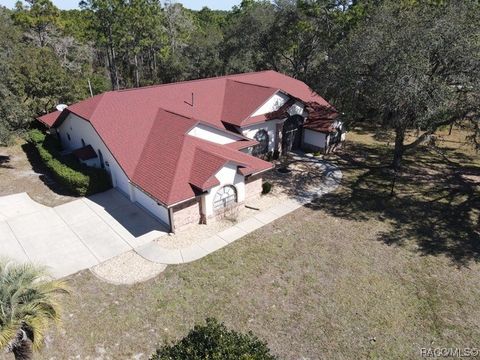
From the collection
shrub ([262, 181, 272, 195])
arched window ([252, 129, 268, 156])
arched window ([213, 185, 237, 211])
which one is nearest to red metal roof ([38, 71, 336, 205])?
arched window ([213, 185, 237, 211])

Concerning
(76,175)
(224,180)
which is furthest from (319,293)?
(76,175)

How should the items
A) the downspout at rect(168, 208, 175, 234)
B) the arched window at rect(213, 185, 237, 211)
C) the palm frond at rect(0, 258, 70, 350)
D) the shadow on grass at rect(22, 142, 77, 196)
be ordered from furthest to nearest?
1. the shadow on grass at rect(22, 142, 77, 196)
2. the arched window at rect(213, 185, 237, 211)
3. the downspout at rect(168, 208, 175, 234)
4. the palm frond at rect(0, 258, 70, 350)

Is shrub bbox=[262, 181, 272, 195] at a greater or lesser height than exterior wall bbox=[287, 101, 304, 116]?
lesser

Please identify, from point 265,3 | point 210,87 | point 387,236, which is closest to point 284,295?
point 387,236

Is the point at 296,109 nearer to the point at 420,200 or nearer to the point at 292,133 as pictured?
the point at 292,133

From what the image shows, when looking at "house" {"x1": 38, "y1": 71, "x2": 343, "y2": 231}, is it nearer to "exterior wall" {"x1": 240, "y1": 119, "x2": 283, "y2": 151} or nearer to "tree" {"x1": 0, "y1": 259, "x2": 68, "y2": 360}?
"exterior wall" {"x1": 240, "y1": 119, "x2": 283, "y2": 151}

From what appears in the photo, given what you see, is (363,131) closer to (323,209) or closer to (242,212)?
(323,209)

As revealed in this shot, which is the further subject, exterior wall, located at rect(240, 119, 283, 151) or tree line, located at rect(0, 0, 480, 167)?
exterior wall, located at rect(240, 119, 283, 151)
